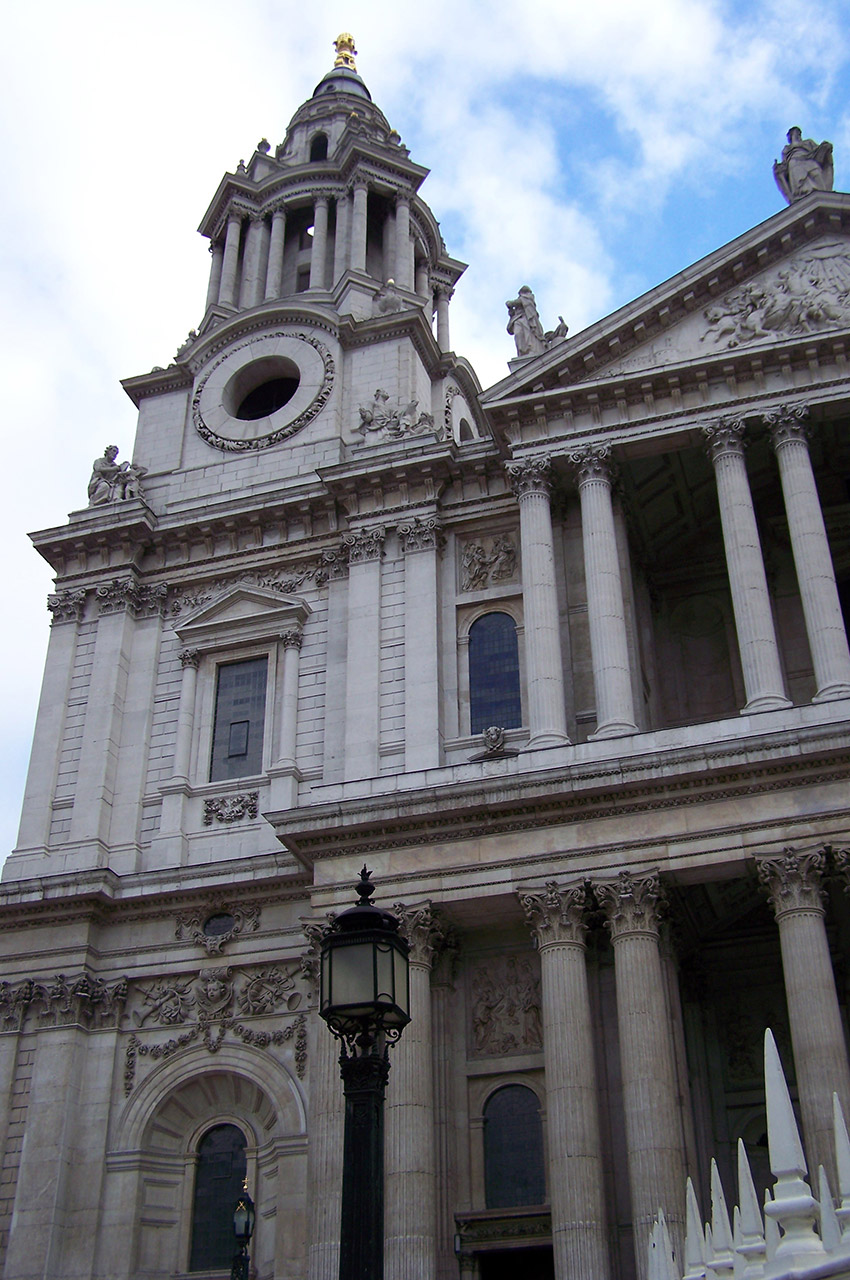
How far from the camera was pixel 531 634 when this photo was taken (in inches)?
1021

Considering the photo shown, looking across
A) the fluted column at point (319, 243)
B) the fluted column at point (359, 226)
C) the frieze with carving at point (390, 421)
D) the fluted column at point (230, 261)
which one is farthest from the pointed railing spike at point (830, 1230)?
the fluted column at point (230, 261)

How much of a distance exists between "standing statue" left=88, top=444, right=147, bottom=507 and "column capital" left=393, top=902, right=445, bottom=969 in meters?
14.8

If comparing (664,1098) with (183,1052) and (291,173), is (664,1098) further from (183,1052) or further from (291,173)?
(291,173)

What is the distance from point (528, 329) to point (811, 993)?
1606 centimetres

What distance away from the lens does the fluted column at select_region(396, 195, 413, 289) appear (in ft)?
133

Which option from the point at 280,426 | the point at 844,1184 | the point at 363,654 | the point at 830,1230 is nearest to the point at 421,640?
the point at 363,654

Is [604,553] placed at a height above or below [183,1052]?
above

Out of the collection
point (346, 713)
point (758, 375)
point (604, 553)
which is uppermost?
point (758, 375)

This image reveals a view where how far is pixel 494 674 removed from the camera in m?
27.9

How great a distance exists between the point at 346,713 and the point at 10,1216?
11.2 m

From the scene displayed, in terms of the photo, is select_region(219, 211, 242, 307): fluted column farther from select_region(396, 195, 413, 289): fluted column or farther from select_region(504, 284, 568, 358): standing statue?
select_region(504, 284, 568, 358): standing statue

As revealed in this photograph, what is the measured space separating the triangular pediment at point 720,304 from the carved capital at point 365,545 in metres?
3.93

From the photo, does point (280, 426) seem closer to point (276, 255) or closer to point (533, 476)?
point (276, 255)

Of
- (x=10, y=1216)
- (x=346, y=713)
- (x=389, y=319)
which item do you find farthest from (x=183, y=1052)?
(x=389, y=319)
